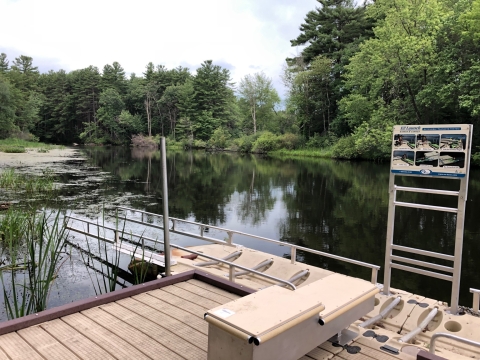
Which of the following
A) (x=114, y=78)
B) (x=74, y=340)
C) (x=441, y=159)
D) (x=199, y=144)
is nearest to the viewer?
(x=74, y=340)

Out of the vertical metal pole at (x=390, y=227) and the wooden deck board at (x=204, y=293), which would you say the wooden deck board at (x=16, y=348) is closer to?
the wooden deck board at (x=204, y=293)

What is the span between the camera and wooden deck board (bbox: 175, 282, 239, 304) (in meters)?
3.29

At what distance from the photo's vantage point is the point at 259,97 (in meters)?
49.2

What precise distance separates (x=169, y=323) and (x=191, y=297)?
1.68 feet

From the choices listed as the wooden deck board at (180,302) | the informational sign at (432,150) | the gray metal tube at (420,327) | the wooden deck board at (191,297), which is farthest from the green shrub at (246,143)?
the wooden deck board at (180,302)

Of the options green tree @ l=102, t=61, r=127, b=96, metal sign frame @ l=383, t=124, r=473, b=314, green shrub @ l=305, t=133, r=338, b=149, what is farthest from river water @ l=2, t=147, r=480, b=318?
green tree @ l=102, t=61, r=127, b=96

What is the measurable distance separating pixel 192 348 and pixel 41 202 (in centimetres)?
1069

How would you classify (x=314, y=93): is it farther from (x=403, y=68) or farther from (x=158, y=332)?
(x=158, y=332)

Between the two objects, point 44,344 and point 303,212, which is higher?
point 44,344

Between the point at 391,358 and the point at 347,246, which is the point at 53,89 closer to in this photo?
the point at 347,246

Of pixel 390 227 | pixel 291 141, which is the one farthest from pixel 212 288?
pixel 291 141

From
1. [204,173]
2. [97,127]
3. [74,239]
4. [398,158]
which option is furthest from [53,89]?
[398,158]

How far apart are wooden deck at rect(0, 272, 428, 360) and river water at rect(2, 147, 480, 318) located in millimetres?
2890

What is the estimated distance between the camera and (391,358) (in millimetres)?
2352
